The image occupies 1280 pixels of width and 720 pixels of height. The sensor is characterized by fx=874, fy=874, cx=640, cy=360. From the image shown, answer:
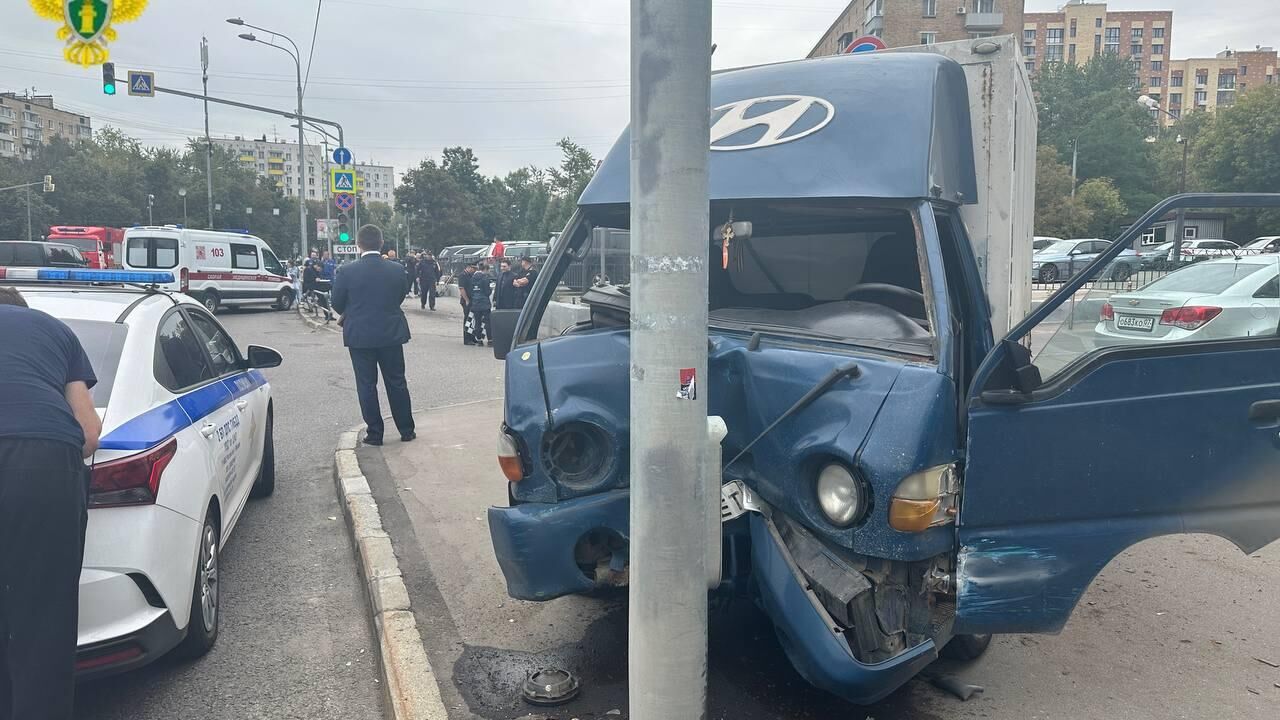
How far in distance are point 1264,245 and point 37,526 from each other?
4343 millimetres

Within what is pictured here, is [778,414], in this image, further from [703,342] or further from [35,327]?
[35,327]

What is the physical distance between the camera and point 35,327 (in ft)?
9.67

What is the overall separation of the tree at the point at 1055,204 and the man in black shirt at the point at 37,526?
4153 cm

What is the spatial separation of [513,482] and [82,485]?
1490mm

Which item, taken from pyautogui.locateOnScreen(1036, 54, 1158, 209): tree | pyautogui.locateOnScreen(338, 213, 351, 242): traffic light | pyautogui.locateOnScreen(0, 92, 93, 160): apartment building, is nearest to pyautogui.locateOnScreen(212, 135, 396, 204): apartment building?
pyautogui.locateOnScreen(0, 92, 93, 160): apartment building

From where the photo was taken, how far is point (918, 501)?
2.77 meters

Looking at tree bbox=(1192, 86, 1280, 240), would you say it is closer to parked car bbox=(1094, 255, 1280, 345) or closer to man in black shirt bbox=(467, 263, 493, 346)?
man in black shirt bbox=(467, 263, 493, 346)

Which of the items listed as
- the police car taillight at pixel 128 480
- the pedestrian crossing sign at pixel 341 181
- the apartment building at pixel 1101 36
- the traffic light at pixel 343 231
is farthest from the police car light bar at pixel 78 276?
the apartment building at pixel 1101 36

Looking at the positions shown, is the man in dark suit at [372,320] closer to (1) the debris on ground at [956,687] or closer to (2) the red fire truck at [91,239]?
(1) the debris on ground at [956,687]

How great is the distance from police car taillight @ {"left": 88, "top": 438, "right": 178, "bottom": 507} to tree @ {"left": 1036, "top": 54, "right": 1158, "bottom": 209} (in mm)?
67449

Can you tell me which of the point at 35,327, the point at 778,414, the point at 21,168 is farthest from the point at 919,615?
the point at 21,168

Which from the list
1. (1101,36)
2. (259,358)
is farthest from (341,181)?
(1101,36)

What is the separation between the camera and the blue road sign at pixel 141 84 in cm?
2069

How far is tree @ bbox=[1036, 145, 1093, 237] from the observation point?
41.2 metres
